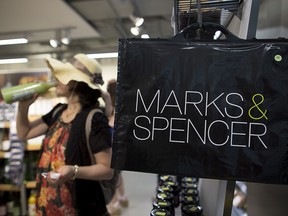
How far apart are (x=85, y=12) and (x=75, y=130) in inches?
149

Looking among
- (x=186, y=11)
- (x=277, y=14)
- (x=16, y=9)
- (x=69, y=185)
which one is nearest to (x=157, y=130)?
(x=186, y=11)

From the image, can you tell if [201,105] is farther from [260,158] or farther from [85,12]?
[85,12]

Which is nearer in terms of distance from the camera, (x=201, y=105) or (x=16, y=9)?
(x=201, y=105)

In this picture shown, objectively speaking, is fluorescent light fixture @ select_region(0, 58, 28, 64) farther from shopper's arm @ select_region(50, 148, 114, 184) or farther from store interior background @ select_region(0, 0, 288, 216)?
shopper's arm @ select_region(50, 148, 114, 184)

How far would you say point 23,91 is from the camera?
146 cm

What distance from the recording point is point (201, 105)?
2.19 ft

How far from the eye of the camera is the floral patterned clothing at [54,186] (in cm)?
133

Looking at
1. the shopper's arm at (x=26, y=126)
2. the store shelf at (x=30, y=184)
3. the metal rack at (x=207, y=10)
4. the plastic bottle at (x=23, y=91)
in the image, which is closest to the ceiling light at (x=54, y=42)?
the store shelf at (x=30, y=184)

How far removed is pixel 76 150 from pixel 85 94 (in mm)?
328

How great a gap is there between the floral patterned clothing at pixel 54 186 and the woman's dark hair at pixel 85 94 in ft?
0.52

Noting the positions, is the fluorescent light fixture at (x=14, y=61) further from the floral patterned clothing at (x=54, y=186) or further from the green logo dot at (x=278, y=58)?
the green logo dot at (x=278, y=58)

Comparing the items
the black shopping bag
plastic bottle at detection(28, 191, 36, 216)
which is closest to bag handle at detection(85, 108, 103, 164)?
the black shopping bag

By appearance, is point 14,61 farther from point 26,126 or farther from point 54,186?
point 54,186

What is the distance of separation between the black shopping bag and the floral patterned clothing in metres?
0.74
